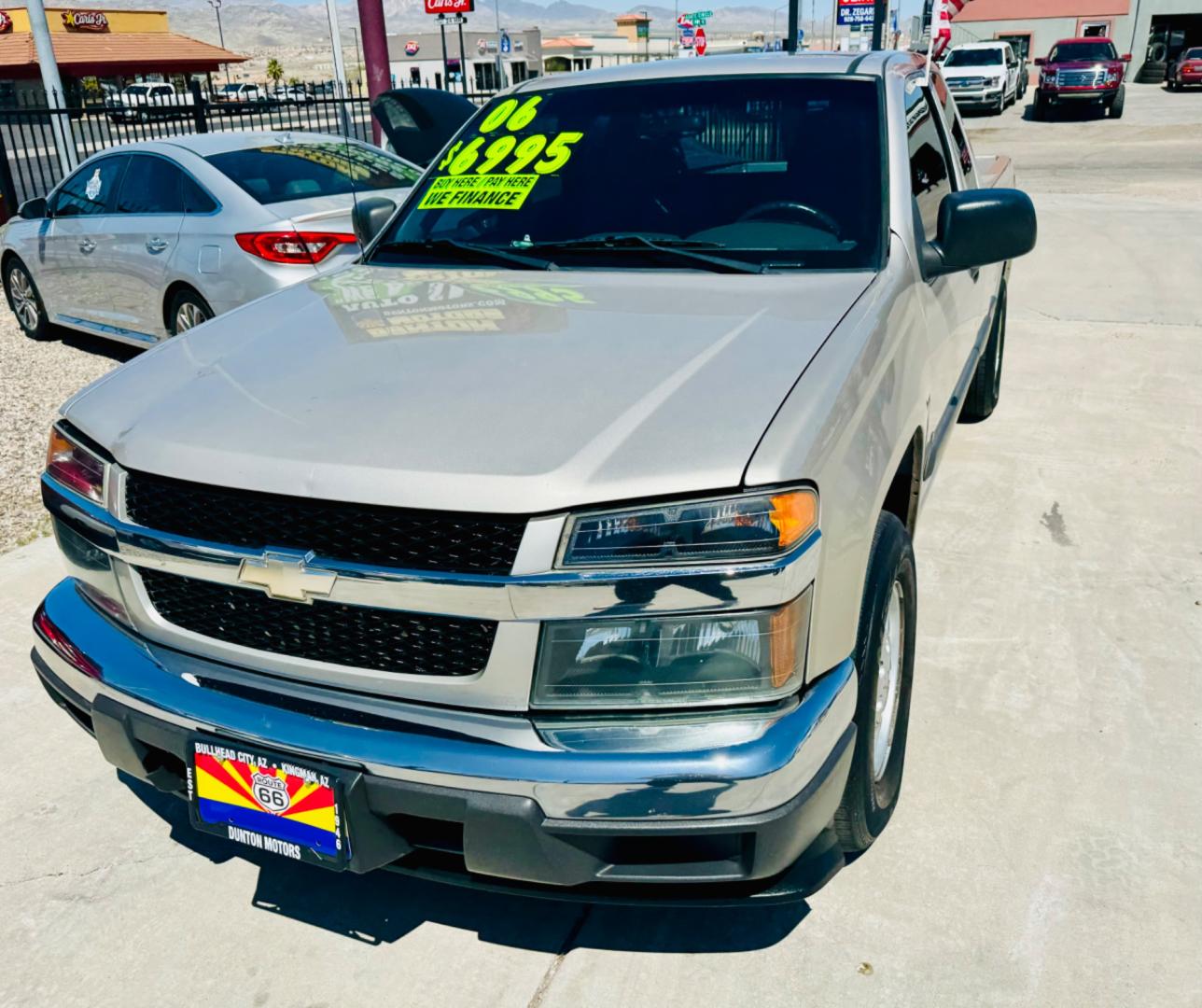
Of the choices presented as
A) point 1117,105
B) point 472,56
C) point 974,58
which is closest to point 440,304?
point 1117,105

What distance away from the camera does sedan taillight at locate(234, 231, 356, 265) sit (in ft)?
21.0

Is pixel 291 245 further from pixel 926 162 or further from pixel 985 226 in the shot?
pixel 985 226

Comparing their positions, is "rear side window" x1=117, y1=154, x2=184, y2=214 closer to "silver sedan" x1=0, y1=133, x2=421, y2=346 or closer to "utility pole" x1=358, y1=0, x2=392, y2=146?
"silver sedan" x1=0, y1=133, x2=421, y2=346

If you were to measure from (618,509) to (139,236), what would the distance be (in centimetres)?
628

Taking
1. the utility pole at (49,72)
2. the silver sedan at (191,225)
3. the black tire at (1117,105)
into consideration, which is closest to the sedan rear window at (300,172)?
the silver sedan at (191,225)

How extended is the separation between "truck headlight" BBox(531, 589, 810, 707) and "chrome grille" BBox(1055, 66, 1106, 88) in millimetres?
30241

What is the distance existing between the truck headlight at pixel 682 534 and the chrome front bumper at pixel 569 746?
30 centimetres

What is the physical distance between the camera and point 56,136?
501 inches

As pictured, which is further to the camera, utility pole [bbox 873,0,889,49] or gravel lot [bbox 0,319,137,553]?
utility pole [bbox 873,0,889,49]

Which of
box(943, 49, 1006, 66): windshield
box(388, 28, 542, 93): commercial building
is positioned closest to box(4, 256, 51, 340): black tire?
box(943, 49, 1006, 66): windshield

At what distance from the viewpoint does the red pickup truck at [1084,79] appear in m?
27.6

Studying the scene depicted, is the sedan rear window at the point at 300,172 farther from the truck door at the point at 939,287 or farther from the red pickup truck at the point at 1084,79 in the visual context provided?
the red pickup truck at the point at 1084,79

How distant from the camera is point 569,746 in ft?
6.33

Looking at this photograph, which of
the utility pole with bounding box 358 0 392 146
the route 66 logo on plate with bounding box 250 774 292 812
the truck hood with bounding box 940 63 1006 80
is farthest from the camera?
the truck hood with bounding box 940 63 1006 80
